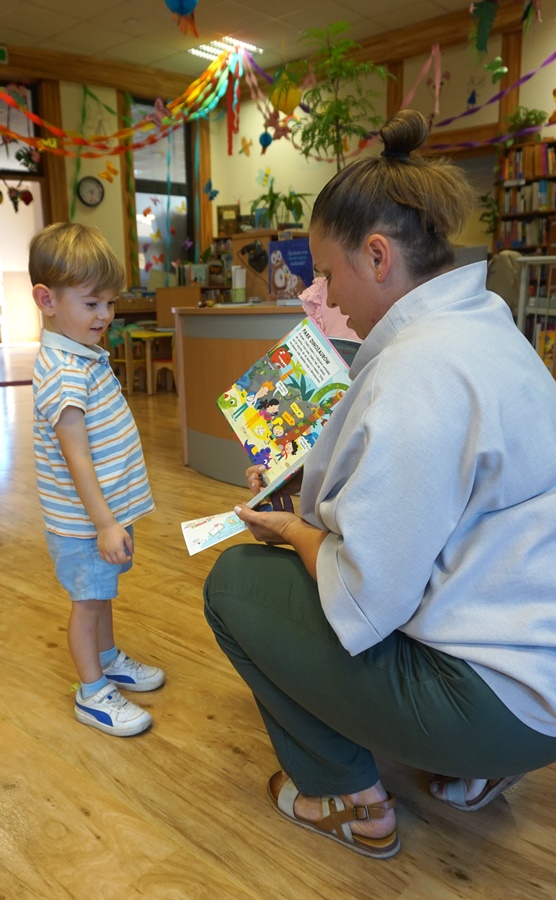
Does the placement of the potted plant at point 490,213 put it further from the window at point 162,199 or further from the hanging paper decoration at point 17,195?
the hanging paper decoration at point 17,195

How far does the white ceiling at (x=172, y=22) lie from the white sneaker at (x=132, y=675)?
655cm

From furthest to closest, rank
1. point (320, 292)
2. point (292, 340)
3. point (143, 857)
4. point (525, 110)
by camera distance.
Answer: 1. point (525, 110)
2. point (320, 292)
3. point (292, 340)
4. point (143, 857)

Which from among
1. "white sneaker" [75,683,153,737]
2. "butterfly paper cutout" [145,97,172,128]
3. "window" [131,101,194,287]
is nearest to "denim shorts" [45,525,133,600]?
"white sneaker" [75,683,153,737]

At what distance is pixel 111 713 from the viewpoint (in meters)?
1.39

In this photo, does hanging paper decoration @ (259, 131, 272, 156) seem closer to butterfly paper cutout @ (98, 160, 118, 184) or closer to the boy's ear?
butterfly paper cutout @ (98, 160, 118, 184)

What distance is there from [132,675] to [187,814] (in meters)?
0.44

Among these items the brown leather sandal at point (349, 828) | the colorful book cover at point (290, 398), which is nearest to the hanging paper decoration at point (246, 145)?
the colorful book cover at point (290, 398)

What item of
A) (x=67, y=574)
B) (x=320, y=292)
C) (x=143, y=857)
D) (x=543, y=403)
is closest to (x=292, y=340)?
(x=543, y=403)

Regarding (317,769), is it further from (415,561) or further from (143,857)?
(415,561)

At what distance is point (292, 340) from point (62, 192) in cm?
769

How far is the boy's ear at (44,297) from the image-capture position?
1.31 m

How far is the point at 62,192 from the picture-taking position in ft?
25.9

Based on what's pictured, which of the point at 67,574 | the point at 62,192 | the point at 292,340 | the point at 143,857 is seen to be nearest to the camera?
the point at 143,857

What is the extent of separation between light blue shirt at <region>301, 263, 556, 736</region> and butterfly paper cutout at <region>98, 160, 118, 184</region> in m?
8.07
